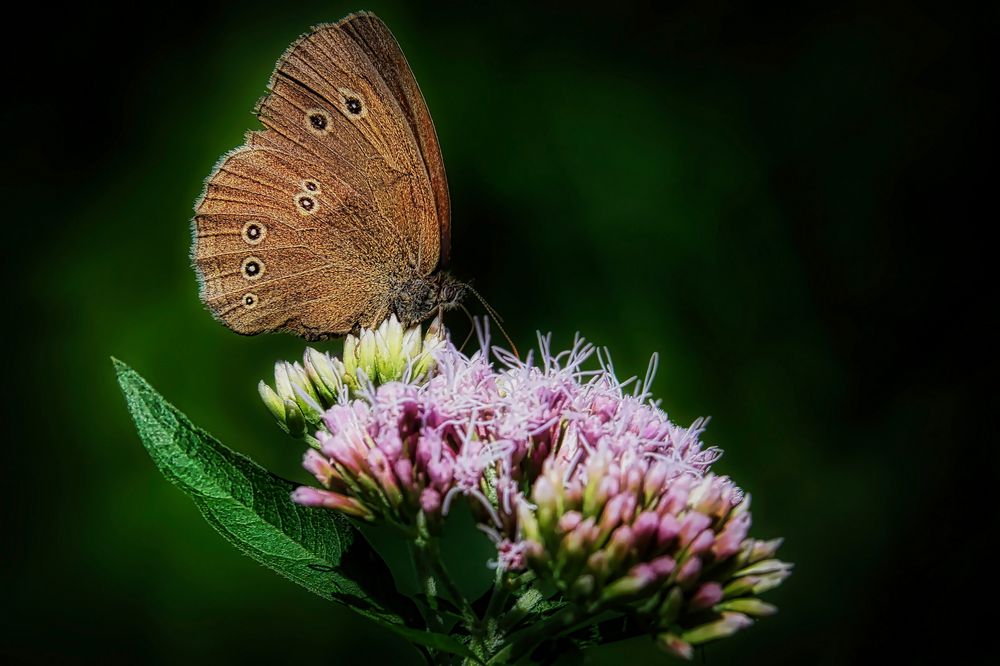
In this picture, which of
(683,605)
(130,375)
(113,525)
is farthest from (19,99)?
(683,605)

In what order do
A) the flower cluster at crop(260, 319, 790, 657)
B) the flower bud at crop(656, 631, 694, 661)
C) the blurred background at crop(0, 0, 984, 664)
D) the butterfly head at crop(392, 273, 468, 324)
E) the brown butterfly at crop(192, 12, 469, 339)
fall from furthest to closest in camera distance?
the blurred background at crop(0, 0, 984, 664) < the butterfly head at crop(392, 273, 468, 324) < the brown butterfly at crop(192, 12, 469, 339) < the flower cluster at crop(260, 319, 790, 657) < the flower bud at crop(656, 631, 694, 661)

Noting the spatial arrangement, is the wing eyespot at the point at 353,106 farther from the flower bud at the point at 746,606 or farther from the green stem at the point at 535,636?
the flower bud at the point at 746,606

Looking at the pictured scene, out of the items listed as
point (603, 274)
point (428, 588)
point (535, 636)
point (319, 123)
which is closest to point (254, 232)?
point (319, 123)

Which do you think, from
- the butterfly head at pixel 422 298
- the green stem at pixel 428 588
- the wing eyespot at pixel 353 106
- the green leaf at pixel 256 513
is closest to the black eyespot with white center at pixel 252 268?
the butterfly head at pixel 422 298

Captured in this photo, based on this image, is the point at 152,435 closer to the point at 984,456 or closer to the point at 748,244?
the point at 748,244

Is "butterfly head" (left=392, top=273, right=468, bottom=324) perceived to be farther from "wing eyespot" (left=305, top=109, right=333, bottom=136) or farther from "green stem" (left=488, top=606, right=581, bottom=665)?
"green stem" (left=488, top=606, right=581, bottom=665)

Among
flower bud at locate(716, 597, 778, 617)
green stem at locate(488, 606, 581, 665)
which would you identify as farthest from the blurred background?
flower bud at locate(716, 597, 778, 617)

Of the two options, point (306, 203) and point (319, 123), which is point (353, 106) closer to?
point (319, 123)
